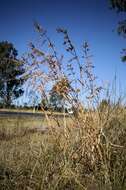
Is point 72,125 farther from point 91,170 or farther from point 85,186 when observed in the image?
point 85,186

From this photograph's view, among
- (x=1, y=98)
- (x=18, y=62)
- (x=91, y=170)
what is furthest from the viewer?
(x=1, y=98)

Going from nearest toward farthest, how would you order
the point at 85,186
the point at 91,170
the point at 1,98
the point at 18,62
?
the point at 85,186 < the point at 91,170 < the point at 18,62 < the point at 1,98

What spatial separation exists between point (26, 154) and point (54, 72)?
1.06 meters

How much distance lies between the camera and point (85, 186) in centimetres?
358

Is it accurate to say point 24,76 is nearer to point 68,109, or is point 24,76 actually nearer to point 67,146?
point 68,109

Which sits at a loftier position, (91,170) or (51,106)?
(51,106)

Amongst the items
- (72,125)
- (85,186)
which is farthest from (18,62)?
(85,186)

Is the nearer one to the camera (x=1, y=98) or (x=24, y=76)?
(x=24, y=76)

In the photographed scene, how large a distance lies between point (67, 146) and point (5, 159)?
75 centimetres

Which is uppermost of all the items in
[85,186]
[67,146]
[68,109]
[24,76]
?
[24,76]

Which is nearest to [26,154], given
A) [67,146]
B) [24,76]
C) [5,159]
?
[5,159]

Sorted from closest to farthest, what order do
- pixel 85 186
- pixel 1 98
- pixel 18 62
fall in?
pixel 85 186
pixel 18 62
pixel 1 98

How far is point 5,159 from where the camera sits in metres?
4.18

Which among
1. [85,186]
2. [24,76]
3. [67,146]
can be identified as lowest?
[85,186]
